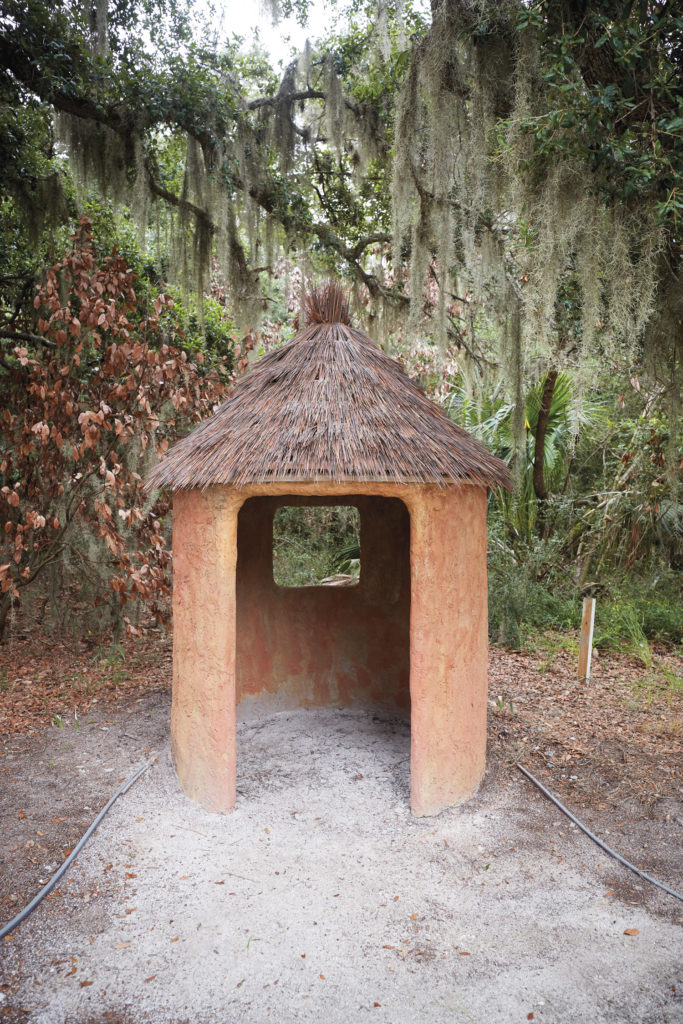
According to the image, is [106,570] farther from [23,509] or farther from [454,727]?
[454,727]

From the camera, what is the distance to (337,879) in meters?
3.66

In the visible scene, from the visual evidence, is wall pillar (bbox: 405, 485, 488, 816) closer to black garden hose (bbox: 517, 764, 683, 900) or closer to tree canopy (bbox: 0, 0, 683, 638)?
black garden hose (bbox: 517, 764, 683, 900)

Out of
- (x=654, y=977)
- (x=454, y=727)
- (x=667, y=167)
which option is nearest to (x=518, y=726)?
(x=454, y=727)

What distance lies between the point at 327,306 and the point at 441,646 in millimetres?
2630

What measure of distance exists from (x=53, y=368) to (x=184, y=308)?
5.68 ft

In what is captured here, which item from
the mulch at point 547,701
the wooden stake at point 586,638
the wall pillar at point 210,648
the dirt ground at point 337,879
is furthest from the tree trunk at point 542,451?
the wall pillar at point 210,648

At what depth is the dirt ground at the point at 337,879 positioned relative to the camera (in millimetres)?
2822

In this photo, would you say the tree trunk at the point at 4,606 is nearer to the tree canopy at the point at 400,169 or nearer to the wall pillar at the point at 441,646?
the tree canopy at the point at 400,169

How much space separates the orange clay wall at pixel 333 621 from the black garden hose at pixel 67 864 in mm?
1657

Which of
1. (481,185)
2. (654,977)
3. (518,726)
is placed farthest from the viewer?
(518,726)

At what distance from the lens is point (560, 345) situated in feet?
22.5

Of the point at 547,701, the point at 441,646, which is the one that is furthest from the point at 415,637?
the point at 547,701

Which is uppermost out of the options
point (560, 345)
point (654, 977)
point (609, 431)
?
point (560, 345)

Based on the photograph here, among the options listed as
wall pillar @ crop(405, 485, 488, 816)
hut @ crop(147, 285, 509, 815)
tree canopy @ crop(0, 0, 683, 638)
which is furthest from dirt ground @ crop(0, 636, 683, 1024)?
tree canopy @ crop(0, 0, 683, 638)
